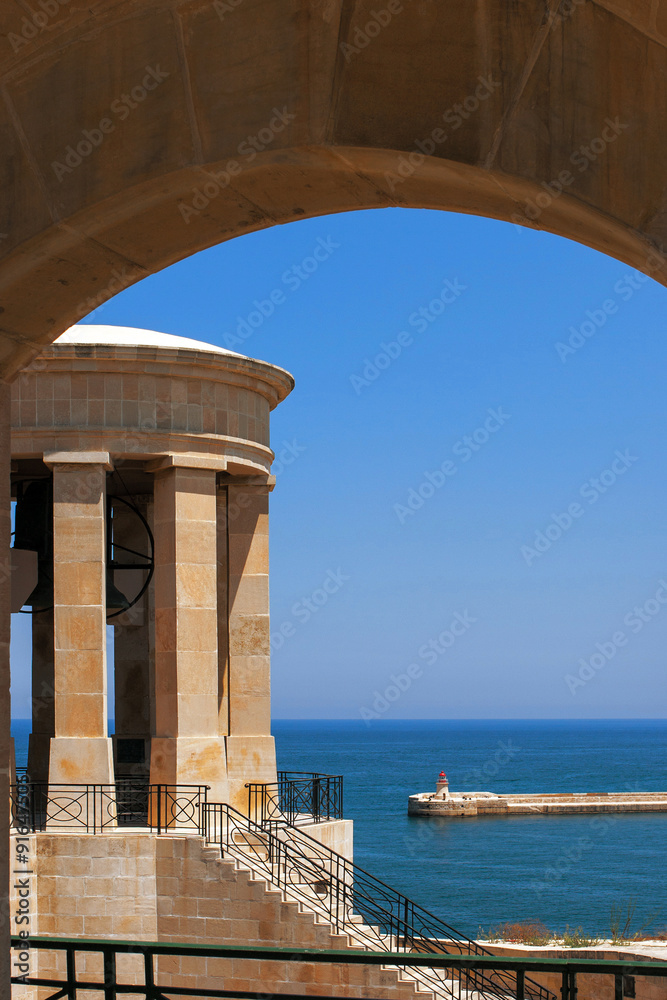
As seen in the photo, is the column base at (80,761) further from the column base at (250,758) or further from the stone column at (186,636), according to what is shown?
the column base at (250,758)

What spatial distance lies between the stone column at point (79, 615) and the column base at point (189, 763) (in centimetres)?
82

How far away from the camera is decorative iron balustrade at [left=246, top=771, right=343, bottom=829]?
22.7 meters

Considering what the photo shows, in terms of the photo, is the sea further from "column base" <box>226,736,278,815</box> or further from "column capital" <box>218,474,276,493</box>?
"column capital" <box>218,474,276,493</box>

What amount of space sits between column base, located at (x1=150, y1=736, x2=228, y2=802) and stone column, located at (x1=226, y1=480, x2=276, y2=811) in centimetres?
224

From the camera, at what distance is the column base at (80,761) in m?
20.1

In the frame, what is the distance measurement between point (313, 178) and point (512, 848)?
Answer: 297 ft

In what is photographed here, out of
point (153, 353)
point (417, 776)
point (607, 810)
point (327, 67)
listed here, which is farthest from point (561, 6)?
point (417, 776)

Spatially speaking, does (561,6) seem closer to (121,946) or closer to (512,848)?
(121,946)

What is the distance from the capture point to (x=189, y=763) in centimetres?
2062

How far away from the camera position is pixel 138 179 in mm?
4938

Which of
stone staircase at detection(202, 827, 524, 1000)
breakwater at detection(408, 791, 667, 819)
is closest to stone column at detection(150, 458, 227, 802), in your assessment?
stone staircase at detection(202, 827, 524, 1000)

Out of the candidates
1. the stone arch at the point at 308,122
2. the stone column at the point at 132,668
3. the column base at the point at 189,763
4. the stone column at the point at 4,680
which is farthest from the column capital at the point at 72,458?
the stone arch at the point at 308,122

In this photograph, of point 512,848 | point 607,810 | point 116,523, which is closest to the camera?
point 116,523

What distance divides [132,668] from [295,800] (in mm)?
5455
